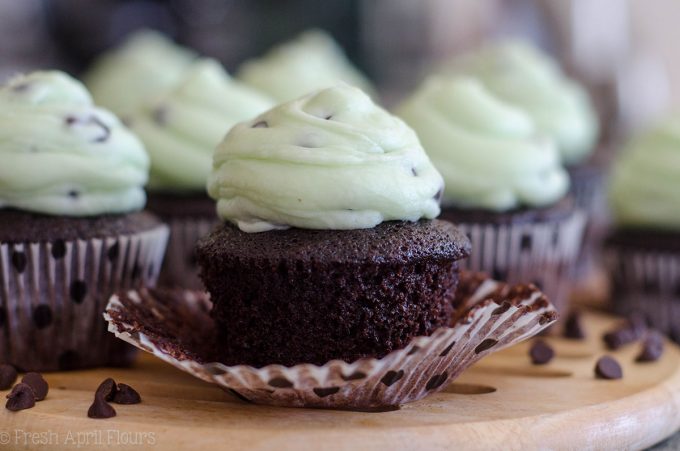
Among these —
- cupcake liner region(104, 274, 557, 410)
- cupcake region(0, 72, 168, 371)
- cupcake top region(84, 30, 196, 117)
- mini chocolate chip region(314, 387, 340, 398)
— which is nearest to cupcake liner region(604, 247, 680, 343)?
cupcake liner region(104, 274, 557, 410)

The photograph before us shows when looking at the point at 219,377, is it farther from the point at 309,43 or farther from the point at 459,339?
the point at 309,43

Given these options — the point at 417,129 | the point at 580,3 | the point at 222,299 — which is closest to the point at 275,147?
the point at 222,299

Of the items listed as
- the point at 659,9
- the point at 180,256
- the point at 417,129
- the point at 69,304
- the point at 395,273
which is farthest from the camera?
the point at 659,9

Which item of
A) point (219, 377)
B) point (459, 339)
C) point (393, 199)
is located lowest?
point (219, 377)

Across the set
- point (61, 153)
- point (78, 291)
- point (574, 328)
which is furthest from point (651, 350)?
point (61, 153)

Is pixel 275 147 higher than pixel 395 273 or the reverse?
higher

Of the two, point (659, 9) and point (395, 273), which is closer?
point (395, 273)

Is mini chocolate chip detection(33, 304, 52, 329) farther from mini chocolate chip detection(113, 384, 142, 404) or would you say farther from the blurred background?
the blurred background

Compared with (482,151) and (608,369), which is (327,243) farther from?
(482,151)
